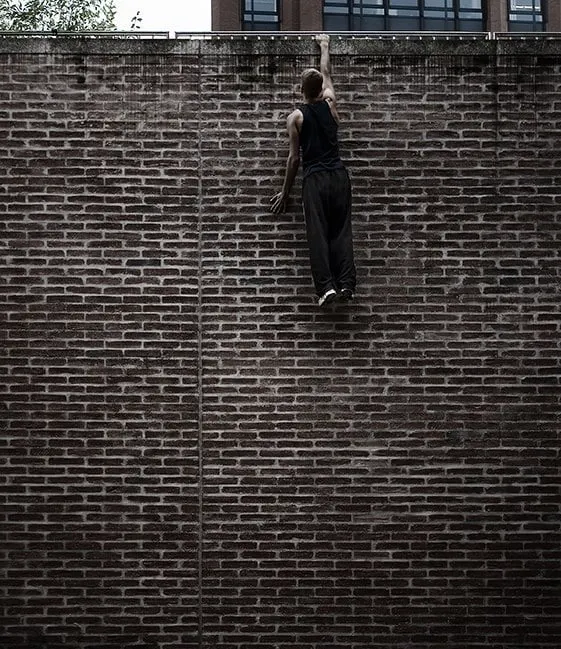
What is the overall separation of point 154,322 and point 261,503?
1.66m

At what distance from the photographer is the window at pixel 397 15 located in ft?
112

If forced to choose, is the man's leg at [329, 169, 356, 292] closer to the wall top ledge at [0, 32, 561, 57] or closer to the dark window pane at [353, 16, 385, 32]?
the wall top ledge at [0, 32, 561, 57]

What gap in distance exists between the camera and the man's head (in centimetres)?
800

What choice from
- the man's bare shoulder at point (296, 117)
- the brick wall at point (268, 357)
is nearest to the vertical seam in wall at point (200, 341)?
the brick wall at point (268, 357)

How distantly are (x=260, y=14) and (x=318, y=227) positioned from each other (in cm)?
2927

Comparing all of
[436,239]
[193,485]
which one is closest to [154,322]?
[193,485]

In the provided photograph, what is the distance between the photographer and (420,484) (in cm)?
814

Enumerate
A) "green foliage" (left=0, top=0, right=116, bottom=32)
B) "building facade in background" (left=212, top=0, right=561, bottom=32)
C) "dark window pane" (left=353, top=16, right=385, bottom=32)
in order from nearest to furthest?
"green foliage" (left=0, top=0, right=116, bottom=32), "dark window pane" (left=353, top=16, right=385, bottom=32), "building facade in background" (left=212, top=0, right=561, bottom=32)

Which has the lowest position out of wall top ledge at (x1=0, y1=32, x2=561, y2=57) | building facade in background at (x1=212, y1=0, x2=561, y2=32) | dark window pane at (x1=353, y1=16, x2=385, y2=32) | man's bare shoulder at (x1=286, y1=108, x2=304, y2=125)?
man's bare shoulder at (x1=286, y1=108, x2=304, y2=125)

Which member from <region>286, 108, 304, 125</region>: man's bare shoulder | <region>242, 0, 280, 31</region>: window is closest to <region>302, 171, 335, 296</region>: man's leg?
<region>286, 108, 304, 125</region>: man's bare shoulder

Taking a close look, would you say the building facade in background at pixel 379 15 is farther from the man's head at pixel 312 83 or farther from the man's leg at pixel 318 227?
the man's leg at pixel 318 227

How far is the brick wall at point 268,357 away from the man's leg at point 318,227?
27 cm

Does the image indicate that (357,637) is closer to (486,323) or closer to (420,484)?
(420,484)

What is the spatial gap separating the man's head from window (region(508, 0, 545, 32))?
3027 cm
